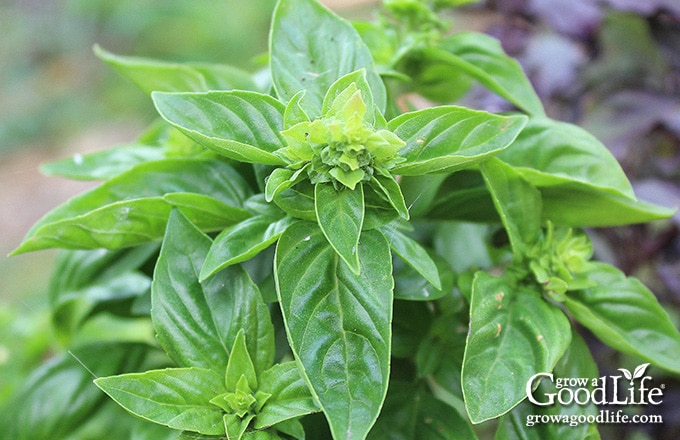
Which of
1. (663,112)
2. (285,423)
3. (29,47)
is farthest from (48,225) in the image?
(29,47)

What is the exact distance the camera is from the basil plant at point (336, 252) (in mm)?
502

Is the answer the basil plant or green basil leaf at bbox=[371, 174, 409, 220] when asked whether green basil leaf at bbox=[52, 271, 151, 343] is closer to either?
the basil plant

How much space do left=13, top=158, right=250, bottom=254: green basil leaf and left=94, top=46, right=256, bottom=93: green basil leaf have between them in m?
0.11

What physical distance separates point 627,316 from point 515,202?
0.15 meters

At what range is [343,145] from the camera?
0.49 meters

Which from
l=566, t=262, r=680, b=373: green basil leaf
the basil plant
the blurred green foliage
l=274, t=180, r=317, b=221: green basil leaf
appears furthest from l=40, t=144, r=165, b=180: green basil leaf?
the blurred green foliage

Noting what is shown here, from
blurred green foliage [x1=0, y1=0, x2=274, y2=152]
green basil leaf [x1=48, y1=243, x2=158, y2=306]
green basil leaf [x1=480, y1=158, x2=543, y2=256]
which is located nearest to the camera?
green basil leaf [x1=480, y1=158, x2=543, y2=256]

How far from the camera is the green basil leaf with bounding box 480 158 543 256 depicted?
59 cm

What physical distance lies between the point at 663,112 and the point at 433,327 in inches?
22.7

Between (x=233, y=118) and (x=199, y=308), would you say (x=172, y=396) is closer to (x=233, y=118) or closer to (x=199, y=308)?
(x=199, y=308)

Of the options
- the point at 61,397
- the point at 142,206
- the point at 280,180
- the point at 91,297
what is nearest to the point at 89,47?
the point at 91,297

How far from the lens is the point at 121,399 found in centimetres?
50

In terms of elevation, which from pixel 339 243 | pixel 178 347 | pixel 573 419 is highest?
pixel 339 243

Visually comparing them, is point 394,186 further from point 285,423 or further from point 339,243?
point 285,423
